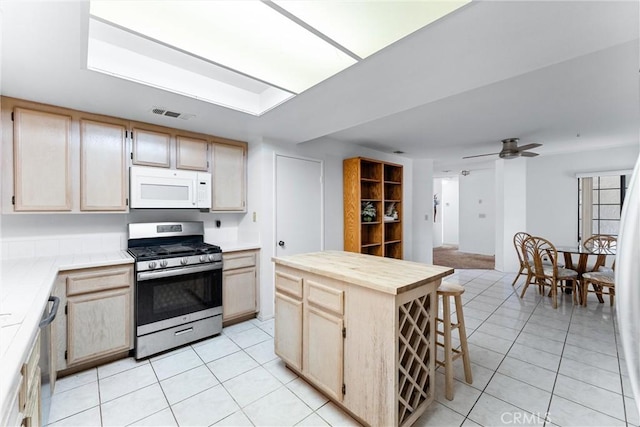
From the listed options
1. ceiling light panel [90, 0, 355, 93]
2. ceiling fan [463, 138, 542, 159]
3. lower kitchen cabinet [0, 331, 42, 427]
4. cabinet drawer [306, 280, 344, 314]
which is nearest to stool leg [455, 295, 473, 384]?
cabinet drawer [306, 280, 344, 314]

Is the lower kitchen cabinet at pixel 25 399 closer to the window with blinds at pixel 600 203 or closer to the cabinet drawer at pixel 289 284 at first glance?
the cabinet drawer at pixel 289 284

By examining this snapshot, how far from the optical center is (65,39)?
143 cm

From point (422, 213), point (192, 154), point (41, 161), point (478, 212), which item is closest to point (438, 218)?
point (478, 212)

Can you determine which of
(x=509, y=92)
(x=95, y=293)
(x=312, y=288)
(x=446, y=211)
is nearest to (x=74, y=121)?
(x=95, y=293)

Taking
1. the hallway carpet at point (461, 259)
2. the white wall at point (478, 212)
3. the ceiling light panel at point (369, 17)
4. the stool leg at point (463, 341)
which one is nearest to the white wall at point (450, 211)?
the hallway carpet at point (461, 259)

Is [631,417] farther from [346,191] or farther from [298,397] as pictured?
[346,191]

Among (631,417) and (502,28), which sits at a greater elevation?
(502,28)

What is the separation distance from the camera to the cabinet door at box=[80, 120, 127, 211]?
2430mm

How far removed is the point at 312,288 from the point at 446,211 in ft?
30.2

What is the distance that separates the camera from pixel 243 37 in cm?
165

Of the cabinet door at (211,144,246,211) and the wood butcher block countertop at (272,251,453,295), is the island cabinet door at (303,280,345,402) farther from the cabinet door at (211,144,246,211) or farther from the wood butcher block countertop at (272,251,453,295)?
the cabinet door at (211,144,246,211)

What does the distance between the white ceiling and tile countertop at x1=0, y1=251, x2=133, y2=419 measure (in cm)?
129

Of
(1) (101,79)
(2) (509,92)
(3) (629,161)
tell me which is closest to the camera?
(1) (101,79)

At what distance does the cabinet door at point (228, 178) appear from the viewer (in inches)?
127
